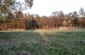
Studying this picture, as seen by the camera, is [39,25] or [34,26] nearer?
[34,26]

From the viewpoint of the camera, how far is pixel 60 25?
10150 cm

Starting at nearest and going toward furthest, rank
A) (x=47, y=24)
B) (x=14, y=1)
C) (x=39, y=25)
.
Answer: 1. (x=14, y=1)
2. (x=39, y=25)
3. (x=47, y=24)

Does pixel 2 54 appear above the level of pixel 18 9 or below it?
below

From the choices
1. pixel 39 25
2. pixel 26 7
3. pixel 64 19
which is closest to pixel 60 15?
pixel 64 19

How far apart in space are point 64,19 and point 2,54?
305ft

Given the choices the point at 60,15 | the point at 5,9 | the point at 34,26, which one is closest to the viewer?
the point at 5,9

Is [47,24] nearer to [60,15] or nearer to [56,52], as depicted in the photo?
[60,15]

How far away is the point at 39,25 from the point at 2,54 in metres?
79.6

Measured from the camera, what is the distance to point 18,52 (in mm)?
12172

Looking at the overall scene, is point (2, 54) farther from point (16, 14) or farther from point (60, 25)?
point (60, 25)

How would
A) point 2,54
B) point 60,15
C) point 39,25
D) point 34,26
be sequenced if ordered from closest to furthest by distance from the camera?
point 2,54
point 34,26
point 39,25
point 60,15

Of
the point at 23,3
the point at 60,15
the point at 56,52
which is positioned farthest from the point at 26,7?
the point at 60,15

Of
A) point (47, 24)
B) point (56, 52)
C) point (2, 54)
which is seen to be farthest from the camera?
point (47, 24)

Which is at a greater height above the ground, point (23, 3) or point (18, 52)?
point (23, 3)
